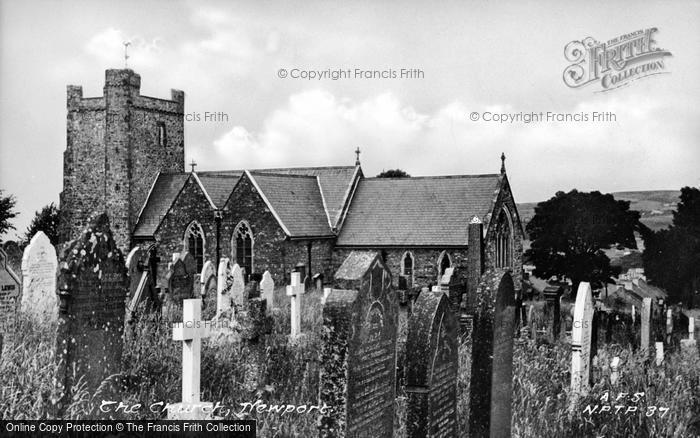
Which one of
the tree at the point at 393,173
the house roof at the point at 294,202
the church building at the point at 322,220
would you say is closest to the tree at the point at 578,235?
the church building at the point at 322,220

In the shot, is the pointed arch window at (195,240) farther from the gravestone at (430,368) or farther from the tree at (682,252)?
the gravestone at (430,368)

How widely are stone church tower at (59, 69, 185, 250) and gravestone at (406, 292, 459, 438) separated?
28363 mm

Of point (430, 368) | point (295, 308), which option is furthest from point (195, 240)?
point (430, 368)

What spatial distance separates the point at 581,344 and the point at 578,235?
2364 cm

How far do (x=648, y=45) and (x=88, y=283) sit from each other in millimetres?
10822

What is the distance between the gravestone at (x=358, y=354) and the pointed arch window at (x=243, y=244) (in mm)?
20670

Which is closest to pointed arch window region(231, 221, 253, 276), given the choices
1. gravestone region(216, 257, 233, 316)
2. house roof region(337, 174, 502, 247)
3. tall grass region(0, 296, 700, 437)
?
house roof region(337, 174, 502, 247)

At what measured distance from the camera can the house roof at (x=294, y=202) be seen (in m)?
27.4

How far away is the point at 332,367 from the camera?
20.8ft

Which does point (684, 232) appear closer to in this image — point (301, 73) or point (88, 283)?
point (301, 73)

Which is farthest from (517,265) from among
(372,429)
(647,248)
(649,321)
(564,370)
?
(372,429)

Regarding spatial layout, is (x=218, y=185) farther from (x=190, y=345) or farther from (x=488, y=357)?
(x=488, y=357)

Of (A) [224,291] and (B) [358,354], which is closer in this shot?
(B) [358,354]

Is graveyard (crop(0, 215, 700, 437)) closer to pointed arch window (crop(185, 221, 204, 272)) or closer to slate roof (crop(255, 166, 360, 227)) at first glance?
pointed arch window (crop(185, 221, 204, 272))
